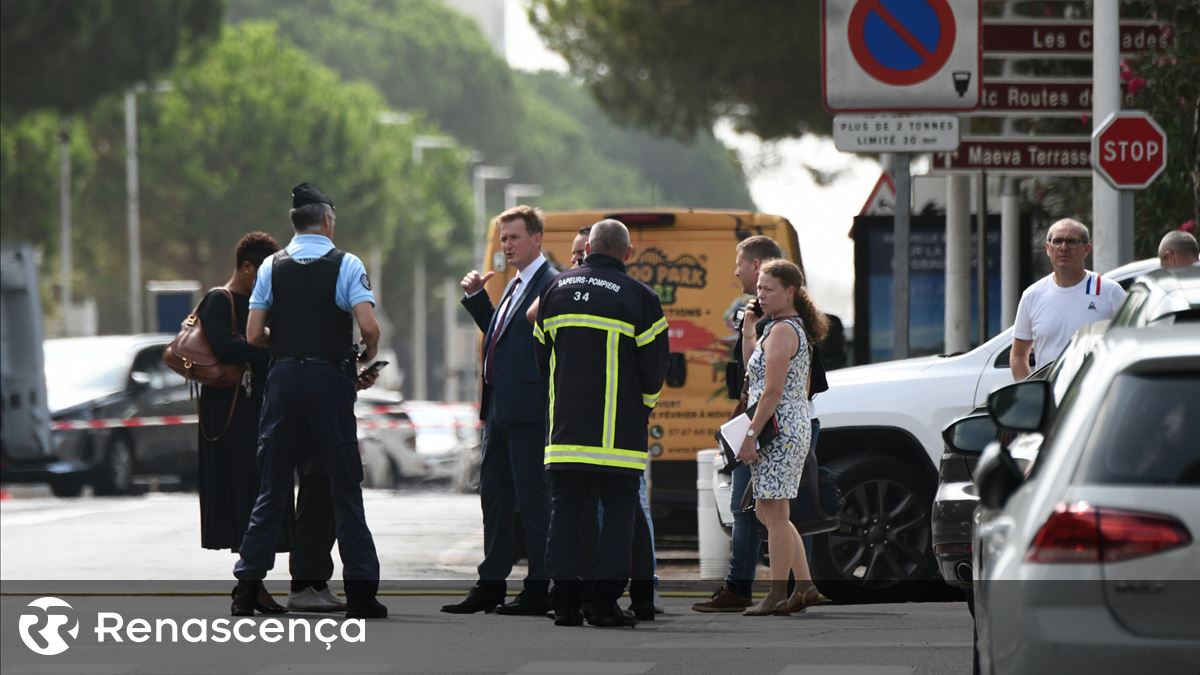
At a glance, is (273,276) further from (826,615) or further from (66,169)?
(66,169)

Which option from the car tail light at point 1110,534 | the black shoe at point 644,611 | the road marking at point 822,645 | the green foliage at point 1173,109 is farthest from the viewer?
the green foliage at point 1173,109

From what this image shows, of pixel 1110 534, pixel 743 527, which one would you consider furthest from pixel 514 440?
pixel 1110 534

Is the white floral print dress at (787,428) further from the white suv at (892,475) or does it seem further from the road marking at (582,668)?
the road marking at (582,668)

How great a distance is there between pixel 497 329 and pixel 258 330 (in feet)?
3.56

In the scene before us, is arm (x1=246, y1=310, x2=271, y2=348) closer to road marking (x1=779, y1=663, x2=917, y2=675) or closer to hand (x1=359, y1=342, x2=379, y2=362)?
hand (x1=359, y1=342, x2=379, y2=362)

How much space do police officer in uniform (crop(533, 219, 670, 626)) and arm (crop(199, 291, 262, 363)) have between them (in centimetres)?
A: 150

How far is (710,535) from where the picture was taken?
12953 mm

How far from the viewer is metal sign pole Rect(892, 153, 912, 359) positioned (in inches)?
533

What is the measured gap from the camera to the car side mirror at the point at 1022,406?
6488mm

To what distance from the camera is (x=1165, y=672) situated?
5176 mm

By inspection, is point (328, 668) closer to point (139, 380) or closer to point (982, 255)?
point (982, 255)

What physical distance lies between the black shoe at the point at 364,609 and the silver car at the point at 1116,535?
5573 mm

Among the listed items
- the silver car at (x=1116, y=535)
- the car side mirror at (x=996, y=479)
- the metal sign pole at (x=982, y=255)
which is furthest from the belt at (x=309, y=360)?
the metal sign pole at (x=982, y=255)

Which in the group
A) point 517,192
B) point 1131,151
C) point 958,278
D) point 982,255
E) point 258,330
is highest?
point 517,192
